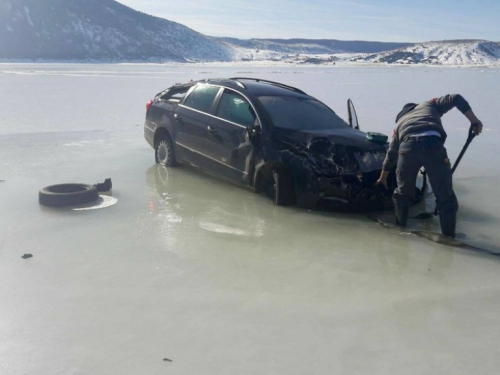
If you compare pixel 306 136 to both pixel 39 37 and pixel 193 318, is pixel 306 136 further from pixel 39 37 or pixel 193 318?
pixel 39 37

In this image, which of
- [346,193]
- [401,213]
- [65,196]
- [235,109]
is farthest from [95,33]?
[401,213]

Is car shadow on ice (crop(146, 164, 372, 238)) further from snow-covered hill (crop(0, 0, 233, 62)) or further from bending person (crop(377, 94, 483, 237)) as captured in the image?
snow-covered hill (crop(0, 0, 233, 62))

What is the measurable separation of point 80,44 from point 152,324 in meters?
126

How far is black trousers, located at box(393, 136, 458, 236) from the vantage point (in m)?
5.98

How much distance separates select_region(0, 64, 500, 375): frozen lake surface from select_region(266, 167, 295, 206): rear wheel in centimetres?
14

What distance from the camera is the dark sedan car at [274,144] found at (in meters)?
6.88

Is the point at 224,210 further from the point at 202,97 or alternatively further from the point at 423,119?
the point at 423,119

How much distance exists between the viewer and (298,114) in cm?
794

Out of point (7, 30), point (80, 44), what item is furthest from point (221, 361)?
point (7, 30)

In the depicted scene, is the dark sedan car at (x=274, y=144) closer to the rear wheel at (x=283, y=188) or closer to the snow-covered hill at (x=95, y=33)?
the rear wheel at (x=283, y=188)

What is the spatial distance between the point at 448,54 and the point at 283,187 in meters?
105

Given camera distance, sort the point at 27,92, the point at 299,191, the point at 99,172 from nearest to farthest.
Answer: the point at 299,191, the point at 99,172, the point at 27,92

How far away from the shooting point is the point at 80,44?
12162cm

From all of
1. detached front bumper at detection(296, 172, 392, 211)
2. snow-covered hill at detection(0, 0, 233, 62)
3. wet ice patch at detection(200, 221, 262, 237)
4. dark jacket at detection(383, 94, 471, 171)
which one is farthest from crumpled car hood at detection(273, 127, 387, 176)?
snow-covered hill at detection(0, 0, 233, 62)
